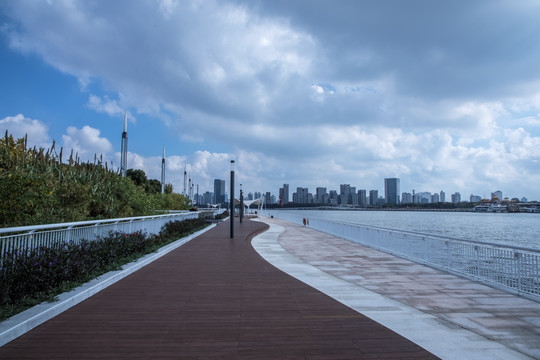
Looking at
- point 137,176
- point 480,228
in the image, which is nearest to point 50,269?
point 137,176

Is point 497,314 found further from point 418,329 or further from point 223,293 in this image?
point 223,293

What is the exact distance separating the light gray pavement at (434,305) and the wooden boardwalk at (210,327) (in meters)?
0.46

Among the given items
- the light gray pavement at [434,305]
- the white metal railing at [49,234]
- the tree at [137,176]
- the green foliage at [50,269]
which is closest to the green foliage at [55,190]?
the white metal railing at [49,234]

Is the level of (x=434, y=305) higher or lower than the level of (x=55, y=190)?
lower

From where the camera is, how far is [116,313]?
5.52 meters

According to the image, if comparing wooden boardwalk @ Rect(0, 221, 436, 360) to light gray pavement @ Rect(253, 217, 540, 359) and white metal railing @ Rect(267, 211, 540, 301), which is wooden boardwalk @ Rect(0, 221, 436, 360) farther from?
white metal railing @ Rect(267, 211, 540, 301)

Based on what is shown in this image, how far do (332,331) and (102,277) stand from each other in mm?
4996

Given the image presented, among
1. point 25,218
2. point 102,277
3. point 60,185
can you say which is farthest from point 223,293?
point 60,185

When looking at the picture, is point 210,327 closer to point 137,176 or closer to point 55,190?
point 55,190

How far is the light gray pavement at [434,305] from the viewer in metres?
4.59

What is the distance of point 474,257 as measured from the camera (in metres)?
8.80

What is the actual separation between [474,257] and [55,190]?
12.8m

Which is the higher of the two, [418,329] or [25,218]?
[25,218]

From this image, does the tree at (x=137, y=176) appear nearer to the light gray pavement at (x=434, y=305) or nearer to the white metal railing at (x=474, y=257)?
the white metal railing at (x=474, y=257)
